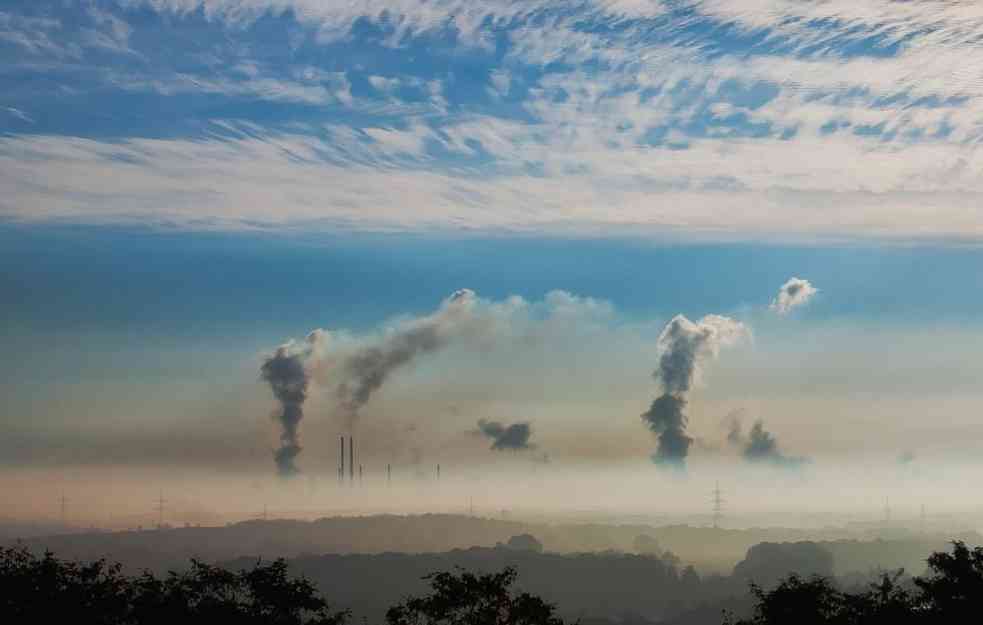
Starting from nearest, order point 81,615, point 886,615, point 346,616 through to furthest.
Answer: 1. point 886,615
2. point 81,615
3. point 346,616

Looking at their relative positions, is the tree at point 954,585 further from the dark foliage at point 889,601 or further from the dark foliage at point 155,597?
the dark foliage at point 155,597

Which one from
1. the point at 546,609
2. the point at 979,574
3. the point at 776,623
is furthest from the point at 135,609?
the point at 979,574

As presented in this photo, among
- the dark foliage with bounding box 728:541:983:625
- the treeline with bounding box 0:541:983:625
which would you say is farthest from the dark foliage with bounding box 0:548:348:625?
the dark foliage with bounding box 728:541:983:625

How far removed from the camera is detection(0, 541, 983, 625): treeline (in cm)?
12406

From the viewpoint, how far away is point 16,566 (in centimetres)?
13338

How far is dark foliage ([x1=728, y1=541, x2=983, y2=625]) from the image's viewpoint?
400 feet

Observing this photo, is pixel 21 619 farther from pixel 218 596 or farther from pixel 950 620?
pixel 950 620

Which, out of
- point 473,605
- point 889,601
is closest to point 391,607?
point 473,605

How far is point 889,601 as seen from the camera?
123062 mm

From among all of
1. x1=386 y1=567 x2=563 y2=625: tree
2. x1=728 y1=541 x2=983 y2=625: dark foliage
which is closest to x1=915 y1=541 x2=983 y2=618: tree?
x1=728 y1=541 x2=983 y2=625: dark foliage

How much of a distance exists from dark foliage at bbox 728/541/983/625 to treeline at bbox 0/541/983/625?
9 cm

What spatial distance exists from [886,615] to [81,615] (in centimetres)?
7413

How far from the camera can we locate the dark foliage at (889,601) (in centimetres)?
12206

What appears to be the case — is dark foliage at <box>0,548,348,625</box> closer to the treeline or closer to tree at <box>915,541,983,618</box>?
the treeline
